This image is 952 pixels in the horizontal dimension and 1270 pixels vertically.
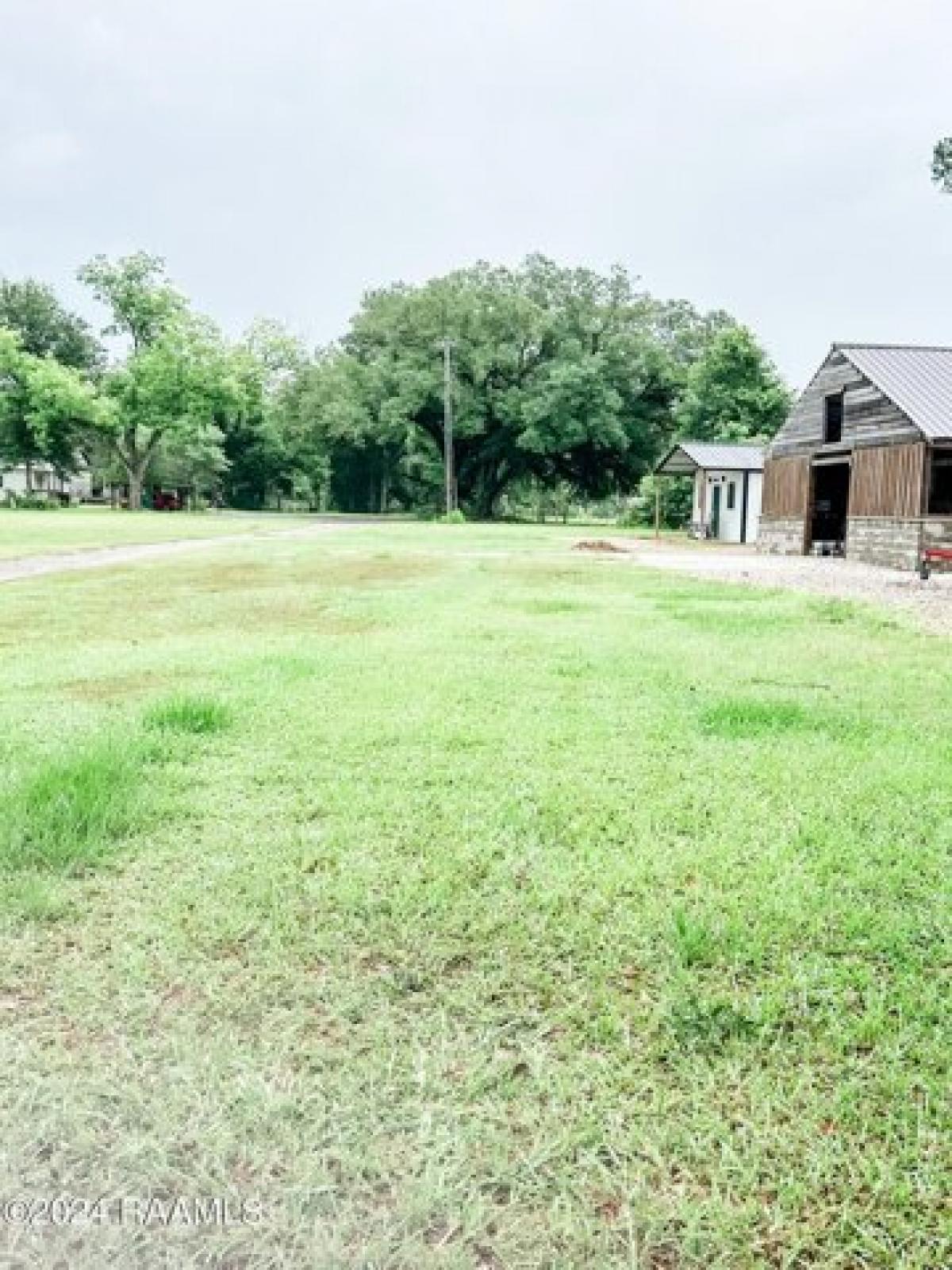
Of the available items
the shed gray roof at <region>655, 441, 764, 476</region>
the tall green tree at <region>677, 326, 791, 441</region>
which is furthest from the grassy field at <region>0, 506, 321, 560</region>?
the tall green tree at <region>677, 326, 791, 441</region>

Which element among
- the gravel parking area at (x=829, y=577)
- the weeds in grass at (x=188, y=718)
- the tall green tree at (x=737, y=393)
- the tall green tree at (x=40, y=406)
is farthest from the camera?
the tall green tree at (x=40, y=406)

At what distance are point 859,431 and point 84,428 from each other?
45.1 m

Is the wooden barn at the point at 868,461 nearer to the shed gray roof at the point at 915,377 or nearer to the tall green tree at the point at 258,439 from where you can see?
the shed gray roof at the point at 915,377

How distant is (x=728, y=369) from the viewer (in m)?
36.8

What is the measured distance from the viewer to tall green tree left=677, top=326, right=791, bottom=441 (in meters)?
36.2

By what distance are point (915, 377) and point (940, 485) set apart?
221 centimetres

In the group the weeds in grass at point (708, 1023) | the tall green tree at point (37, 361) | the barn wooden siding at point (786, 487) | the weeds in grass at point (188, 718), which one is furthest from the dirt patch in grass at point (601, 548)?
the tall green tree at point (37, 361)

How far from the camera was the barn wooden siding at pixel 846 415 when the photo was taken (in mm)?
16953

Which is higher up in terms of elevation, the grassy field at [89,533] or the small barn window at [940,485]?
the small barn window at [940,485]

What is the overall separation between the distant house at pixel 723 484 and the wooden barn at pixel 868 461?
21.8 ft

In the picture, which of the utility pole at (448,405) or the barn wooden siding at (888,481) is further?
the utility pole at (448,405)

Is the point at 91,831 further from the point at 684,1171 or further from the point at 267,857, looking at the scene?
the point at 684,1171

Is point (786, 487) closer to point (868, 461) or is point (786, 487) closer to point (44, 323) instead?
point (868, 461)

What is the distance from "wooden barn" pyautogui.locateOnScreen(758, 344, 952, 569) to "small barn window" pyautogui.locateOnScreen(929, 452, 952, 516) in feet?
0.07
